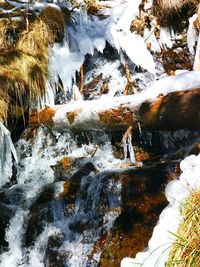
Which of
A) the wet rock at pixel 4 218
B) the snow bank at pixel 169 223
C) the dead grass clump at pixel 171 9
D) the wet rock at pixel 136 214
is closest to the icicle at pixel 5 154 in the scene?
the wet rock at pixel 4 218

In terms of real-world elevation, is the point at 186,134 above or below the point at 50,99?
below

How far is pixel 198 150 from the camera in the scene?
3.85 m

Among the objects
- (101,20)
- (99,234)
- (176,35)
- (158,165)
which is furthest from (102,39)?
(99,234)

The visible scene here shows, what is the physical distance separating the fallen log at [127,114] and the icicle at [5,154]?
0.47m

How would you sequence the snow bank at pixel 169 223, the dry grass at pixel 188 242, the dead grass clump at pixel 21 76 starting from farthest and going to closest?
the dead grass clump at pixel 21 76 < the snow bank at pixel 169 223 < the dry grass at pixel 188 242

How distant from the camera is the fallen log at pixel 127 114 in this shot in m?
3.84

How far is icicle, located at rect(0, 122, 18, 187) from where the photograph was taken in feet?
16.4

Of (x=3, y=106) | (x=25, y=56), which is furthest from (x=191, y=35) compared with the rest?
(x=3, y=106)

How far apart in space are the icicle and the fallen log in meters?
0.47

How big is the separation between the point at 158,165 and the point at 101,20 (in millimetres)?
3566

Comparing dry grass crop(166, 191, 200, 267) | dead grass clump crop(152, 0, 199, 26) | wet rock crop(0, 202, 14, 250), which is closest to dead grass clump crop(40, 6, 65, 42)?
dead grass clump crop(152, 0, 199, 26)

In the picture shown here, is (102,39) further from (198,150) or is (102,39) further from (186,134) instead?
(198,150)

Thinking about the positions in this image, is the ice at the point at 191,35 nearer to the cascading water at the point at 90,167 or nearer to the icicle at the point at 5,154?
the cascading water at the point at 90,167

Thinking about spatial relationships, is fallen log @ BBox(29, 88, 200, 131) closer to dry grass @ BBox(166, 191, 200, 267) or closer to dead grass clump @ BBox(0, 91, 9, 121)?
dead grass clump @ BBox(0, 91, 9, 121)
